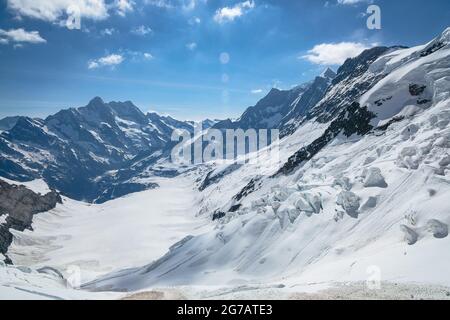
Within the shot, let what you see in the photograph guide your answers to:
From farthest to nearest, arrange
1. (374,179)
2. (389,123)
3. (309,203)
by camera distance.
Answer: (389,123)
(309,203)
(374,179)

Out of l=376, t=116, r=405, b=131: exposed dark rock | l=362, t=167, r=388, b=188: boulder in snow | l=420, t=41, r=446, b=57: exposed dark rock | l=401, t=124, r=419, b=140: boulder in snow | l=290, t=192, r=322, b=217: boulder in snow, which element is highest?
l=420, t=41, r=446, b=57: exposed dark rock

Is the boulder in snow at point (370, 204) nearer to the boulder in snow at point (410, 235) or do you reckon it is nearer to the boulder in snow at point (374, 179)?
the boulder in snow at point (374, 179)

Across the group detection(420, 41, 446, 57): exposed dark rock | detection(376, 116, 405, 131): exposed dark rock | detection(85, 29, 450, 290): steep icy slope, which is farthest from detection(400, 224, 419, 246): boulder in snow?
detection(420, 41, 446, 57): exposed dark rock

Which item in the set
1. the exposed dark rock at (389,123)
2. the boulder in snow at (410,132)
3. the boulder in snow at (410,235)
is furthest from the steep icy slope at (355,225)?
the exposed dark rock at (389,123)

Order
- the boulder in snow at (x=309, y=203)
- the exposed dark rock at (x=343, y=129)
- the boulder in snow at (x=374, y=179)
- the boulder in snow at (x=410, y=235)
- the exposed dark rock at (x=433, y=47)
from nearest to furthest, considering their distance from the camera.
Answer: the boulder in snow at (x=410, y=235) < the boulder in snow at (x=374, y=179) < the boulder in snow at (x=309, y=203) < the exposed dark rock at (x=343, y=129) < the exposed dark rock at (x=433, y=47)

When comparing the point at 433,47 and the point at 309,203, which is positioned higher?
the point at 433,47

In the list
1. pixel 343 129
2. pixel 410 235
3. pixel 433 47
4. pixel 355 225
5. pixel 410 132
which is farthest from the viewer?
pixel 433 47

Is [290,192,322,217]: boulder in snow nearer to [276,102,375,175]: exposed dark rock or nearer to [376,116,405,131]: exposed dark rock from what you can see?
[376,116,405,131]: exposed dark rock

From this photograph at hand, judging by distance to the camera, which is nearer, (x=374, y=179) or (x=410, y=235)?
(x=410, y=235)

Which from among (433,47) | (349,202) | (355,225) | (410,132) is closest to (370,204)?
(349,202)

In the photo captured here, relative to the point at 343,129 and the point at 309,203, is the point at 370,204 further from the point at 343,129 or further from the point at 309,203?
the point at 343,129

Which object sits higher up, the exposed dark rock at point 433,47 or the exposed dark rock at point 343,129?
the exposed dark rock at point 433,47
